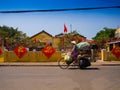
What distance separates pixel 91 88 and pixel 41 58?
50.0 ft

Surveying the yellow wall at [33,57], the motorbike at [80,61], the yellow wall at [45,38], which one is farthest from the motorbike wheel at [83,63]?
the yellow wall at [45,38]

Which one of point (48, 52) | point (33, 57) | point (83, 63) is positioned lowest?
point (83, 63)

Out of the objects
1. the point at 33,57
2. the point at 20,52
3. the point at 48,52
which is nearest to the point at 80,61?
the point at 48,52

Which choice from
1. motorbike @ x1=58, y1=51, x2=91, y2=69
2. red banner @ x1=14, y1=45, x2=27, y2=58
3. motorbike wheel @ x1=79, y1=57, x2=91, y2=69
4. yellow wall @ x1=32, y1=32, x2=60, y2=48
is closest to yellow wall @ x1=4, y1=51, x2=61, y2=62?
red banner @ x1=14, y1=45, x2=27, y2=58

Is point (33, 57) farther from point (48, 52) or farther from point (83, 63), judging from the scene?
point (83, 63)

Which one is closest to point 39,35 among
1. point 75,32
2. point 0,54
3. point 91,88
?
point 75,32

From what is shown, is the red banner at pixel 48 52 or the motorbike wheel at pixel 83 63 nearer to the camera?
the motorbike wheel at pixel 83 63

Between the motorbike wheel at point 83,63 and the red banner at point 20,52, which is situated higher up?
the red banner at point 20,52

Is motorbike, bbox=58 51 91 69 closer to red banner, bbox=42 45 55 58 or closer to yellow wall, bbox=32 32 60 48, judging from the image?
red banner, bbox=42 45 55 58

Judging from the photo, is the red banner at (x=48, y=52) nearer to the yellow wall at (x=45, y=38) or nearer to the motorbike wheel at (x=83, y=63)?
the motorbike wheel at (x=83, y=63)

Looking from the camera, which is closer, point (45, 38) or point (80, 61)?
point (80, 61)

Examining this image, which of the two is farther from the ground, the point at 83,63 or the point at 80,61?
the point at 80,61

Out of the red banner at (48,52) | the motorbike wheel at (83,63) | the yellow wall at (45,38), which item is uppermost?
the yellow wall at (45,38)

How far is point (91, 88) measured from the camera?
30.1 ft
